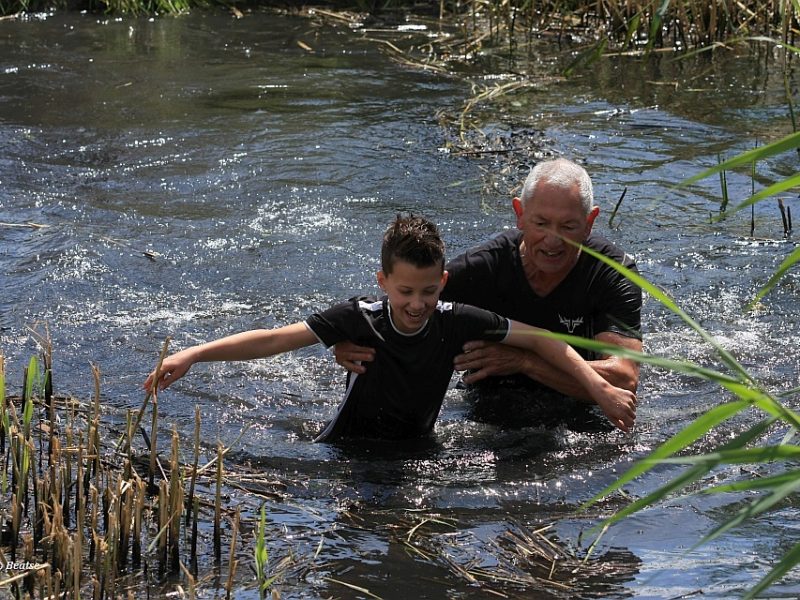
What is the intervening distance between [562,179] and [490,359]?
936 mm

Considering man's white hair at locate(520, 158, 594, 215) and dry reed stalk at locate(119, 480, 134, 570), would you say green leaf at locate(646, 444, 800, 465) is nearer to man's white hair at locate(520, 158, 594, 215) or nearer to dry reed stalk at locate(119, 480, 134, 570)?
dry reed stalk at locate(119, 480, 134, 570)

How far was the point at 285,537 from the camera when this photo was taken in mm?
4691

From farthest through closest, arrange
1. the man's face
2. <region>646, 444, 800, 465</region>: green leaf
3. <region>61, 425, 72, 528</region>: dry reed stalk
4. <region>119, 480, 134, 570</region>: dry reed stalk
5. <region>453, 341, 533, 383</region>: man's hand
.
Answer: the man's face, <region>453, 341, 533, 383</region>: man's hand, <region>61, 425, 72, 528</region>: dry reed stalk, <region>119, 480, 134, 570</region>: dry reed stalk, <region>646, 444, 800, 465</region>: green leaf

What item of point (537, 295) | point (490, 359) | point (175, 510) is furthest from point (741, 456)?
point (537, 295)

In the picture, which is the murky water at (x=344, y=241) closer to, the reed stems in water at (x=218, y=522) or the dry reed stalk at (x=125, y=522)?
the reed stems in water at (x=218, y=522)

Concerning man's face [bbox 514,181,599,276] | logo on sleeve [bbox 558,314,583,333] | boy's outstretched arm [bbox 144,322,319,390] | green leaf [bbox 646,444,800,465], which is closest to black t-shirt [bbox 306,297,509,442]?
boy's outstretched arm [bbox 144,322,319,390]

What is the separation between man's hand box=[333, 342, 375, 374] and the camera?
18.1ft

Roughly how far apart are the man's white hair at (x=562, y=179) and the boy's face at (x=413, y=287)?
890mm

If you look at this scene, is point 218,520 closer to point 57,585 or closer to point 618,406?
point 57,585

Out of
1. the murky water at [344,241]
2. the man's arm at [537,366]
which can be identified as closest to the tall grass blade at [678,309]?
the murky water at [344,241]

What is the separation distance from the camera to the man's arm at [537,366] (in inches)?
222

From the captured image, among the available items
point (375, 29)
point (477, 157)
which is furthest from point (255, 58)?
point (477, 157)

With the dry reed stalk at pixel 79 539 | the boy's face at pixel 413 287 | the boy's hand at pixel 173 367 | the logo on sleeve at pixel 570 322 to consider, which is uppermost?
the boy's face at pixel 413 287

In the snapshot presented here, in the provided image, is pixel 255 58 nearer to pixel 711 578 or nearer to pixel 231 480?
pixel 231 480
